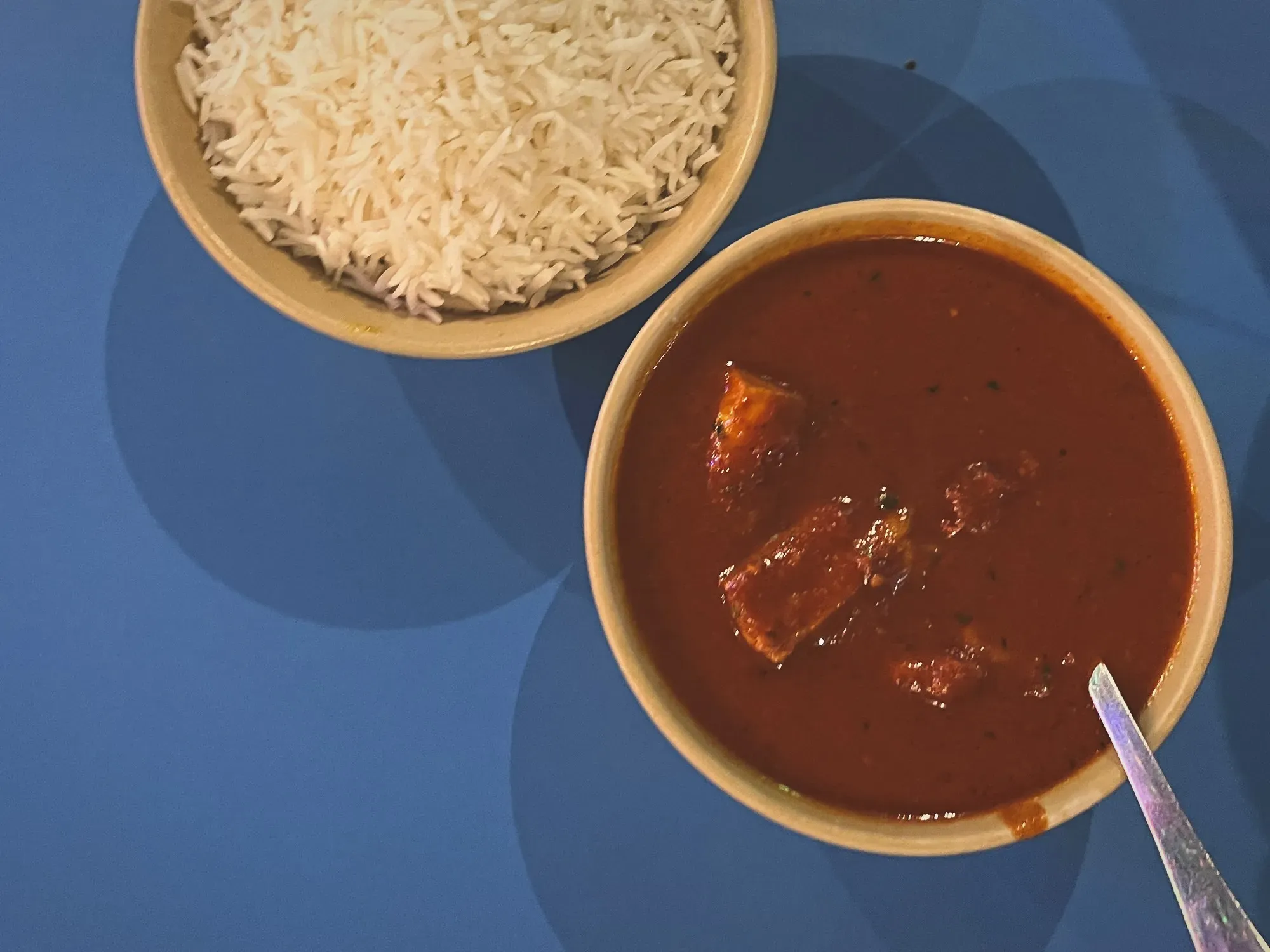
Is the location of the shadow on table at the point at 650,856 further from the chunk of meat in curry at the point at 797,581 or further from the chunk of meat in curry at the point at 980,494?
the chunk of meat in curry at the point at 980,494

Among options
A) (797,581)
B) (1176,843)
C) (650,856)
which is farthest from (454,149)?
(1176,843)

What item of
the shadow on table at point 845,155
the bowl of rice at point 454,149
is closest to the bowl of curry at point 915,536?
the bowl of rice at point 454,149

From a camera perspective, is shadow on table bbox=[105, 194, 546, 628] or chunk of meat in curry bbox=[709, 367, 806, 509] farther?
shadow on table bbox=[105, 194, 546, 628]

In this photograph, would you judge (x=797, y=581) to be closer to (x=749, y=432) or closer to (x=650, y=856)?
(x=749, y=432)

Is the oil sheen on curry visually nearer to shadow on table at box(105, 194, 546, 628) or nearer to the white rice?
the white rice

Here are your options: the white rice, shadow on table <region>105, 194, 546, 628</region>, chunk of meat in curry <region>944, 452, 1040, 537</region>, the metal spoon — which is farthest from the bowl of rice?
the metal spoon

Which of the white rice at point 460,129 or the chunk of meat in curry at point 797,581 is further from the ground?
the white rice at point 460,129
